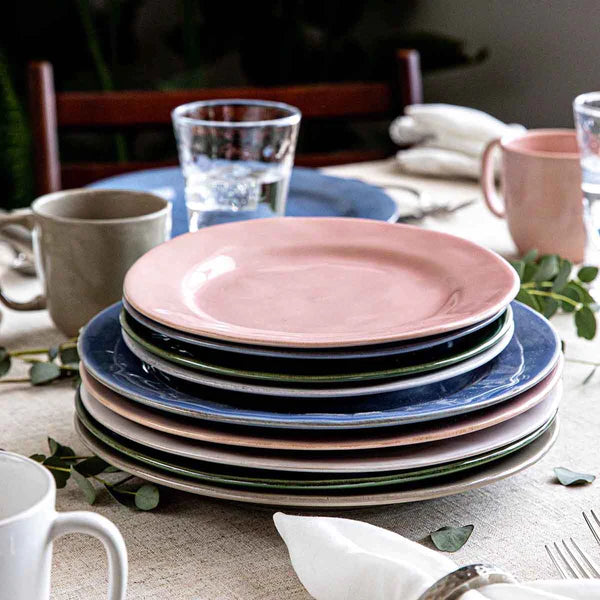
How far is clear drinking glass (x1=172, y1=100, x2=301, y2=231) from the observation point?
857mm

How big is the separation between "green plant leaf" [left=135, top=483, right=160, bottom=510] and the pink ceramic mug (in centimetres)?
55

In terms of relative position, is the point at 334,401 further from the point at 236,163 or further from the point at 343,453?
the point at 236,163

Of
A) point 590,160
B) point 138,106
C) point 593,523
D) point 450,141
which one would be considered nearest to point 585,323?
point 590,160

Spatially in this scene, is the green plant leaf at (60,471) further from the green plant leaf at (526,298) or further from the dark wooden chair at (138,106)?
the dark wooden chair at (138,106)

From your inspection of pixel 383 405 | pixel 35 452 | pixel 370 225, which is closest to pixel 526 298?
pixel 370 225

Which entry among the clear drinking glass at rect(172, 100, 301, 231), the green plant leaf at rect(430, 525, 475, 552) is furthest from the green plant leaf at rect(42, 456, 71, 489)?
the clear drinking glass at rect(172, 100, 301, 231)

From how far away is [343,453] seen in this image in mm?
464

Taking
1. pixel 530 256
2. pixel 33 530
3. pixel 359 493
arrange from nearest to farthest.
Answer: pixel 33 530
pixel 359 493
pixel 530 256

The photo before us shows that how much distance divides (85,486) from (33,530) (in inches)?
6.2

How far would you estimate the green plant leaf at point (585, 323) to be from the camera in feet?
2.36

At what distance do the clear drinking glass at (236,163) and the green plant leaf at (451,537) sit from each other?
1.48 ft

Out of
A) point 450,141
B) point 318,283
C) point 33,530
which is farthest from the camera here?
point 450,141

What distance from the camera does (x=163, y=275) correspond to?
59cm

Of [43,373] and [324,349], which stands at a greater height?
[324,349]
